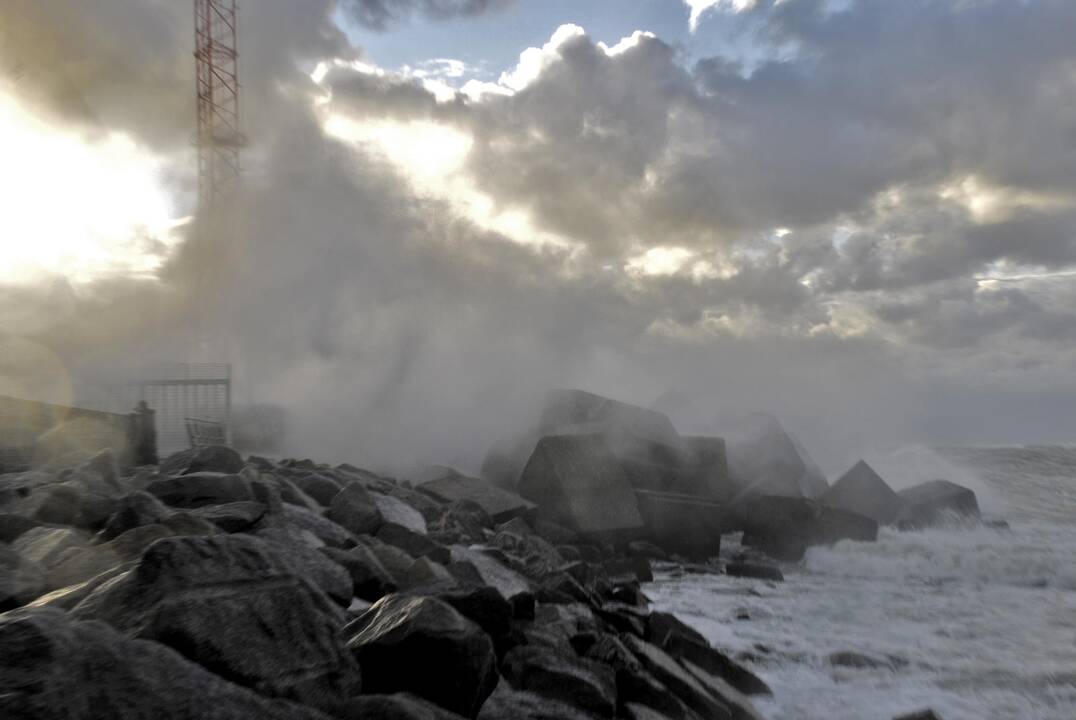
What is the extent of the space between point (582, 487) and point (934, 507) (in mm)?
8286

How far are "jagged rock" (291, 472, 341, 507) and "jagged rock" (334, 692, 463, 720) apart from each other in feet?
17.6

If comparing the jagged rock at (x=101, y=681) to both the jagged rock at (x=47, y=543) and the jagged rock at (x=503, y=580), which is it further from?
the jagged rock at (x=503, y=580)

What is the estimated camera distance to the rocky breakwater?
286cm

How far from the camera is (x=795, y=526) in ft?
47.3

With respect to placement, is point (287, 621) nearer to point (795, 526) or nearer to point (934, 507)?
point (795, 526)

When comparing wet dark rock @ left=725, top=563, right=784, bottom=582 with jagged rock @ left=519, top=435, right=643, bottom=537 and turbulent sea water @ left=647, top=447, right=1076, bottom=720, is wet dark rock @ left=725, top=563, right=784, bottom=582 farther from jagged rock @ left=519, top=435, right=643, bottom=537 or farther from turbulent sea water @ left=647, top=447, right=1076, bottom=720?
jagged rock @ left=519, top=435, right=643, bottom=537

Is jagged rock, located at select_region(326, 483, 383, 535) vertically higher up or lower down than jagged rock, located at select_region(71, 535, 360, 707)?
lower down

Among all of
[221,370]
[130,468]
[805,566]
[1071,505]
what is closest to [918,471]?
[1071,505]

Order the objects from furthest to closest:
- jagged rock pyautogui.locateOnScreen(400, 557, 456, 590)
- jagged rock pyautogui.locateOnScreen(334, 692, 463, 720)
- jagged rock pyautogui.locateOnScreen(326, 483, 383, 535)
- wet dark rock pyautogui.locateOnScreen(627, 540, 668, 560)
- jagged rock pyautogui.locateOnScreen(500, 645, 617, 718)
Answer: wet dark rock pyautogui.locateOnScreen(627, 540, 668, 560) < jagged rock pyautogui.locateOnScreen(326, 483, 383, 535) < jagged rock pyautogui.locateOnScreen(400, 557, 456, 590) < jagged rock pyautogui.locateOnScreen(500, 645, 617, 718) < jagged rock pyautogui.locateOnScreen(334, 692, 463, 720)

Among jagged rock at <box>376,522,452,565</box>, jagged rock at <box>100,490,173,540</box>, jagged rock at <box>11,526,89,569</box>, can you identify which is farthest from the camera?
jagged rock at <box>376,522,452,565</box>

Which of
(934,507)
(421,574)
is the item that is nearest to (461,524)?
(421,574)

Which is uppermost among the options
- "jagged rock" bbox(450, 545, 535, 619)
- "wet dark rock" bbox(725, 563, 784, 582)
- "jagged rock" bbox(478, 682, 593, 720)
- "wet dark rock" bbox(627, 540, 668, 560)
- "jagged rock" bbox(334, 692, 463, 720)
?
"jagged rock" bbox(334, 692, 463, 720)

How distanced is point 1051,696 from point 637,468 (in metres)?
8.62

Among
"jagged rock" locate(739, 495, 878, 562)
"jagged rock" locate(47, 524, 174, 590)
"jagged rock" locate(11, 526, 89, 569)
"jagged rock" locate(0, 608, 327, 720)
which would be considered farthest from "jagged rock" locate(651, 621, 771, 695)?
"jagged rock" locate(739, 495, 878, 562)
